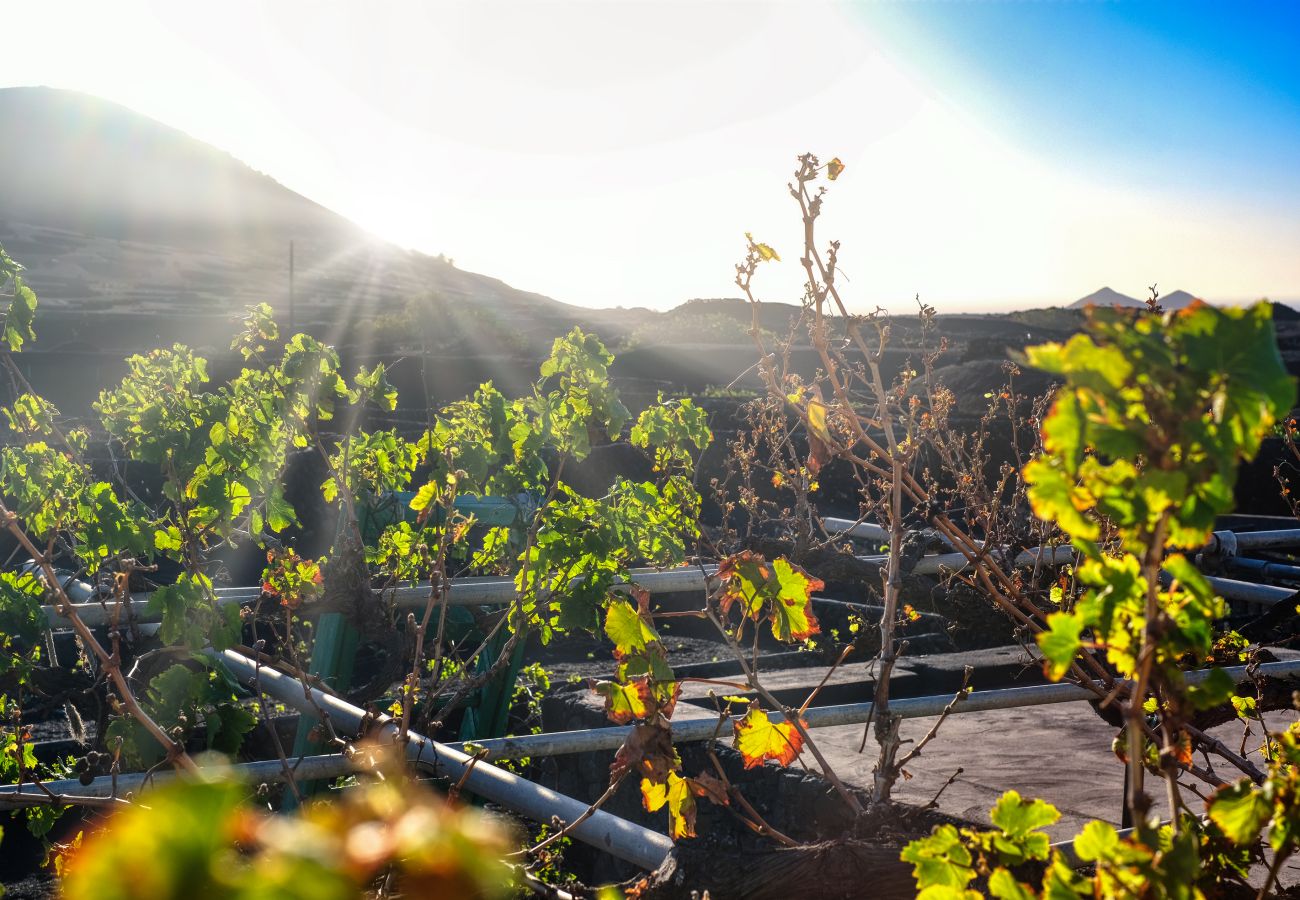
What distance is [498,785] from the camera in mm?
2096

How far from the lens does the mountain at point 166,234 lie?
4009 centimetres

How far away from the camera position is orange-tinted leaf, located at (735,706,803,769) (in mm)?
1701

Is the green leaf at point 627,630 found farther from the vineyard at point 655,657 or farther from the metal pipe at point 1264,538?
the metal pipe at point 1264,538

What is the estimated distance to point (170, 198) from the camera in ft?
215

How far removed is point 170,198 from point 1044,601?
2817 inches

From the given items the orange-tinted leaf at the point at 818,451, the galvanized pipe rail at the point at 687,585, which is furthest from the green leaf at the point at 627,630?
the galvanized pipe rail at the point at 687,585

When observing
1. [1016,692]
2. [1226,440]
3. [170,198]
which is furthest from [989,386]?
[170,198]

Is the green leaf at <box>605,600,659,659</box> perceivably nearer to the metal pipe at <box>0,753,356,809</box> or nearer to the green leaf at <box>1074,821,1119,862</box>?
the metal pipe at <box>0,753,356,809</box>

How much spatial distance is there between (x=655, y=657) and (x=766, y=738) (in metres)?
0.24

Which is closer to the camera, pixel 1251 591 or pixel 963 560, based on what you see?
pixel 1251 591

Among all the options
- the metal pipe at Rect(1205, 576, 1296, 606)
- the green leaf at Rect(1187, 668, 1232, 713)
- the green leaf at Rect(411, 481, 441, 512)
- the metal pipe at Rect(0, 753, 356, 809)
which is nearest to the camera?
the green leaf at Rect(1187, 668, 1232, 713)

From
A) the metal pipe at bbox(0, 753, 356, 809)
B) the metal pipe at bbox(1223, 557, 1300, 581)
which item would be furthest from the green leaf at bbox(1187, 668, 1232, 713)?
the metal pipe at bbox(1223, 557, 1300, 581)

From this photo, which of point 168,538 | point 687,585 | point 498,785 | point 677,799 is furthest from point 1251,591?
point 168,538

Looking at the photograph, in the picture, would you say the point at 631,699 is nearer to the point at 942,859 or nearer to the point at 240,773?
the point at 942,859
